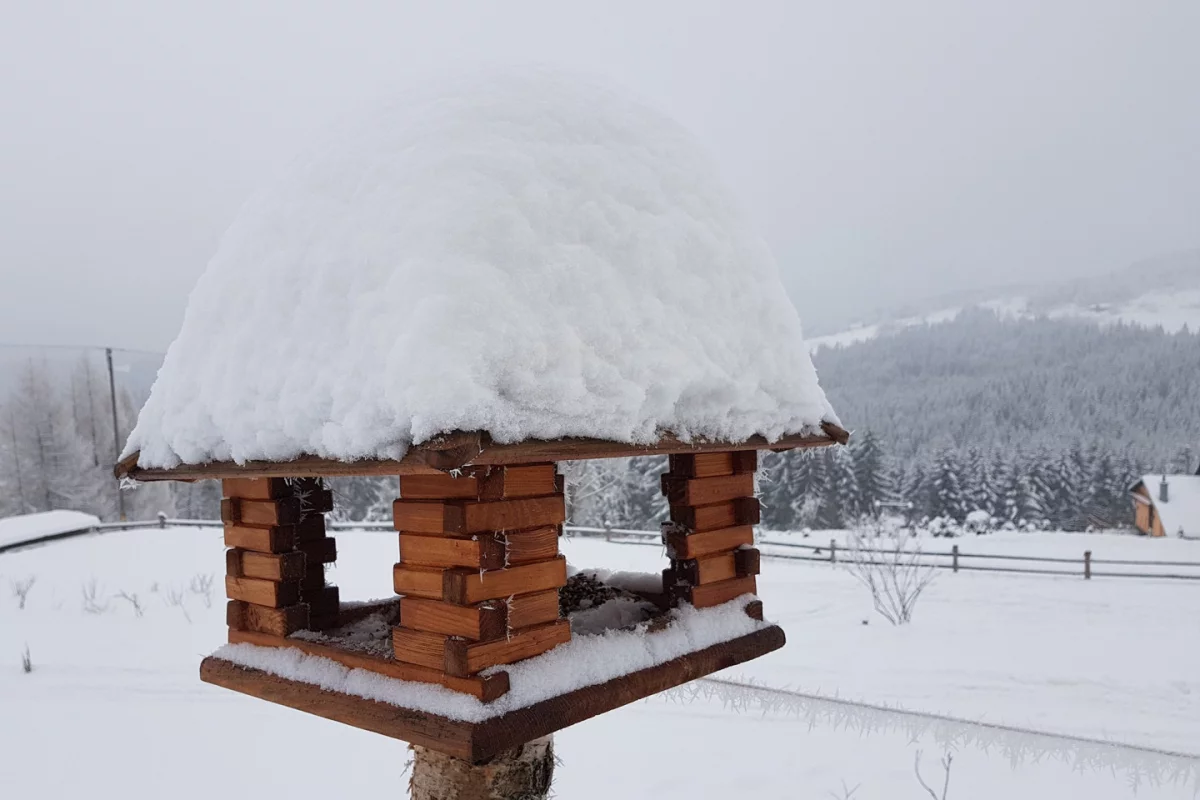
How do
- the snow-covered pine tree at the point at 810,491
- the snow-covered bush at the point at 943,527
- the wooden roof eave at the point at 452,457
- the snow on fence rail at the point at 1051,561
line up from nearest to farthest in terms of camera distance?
the wooden roof eave at the point at 452,457, the snow on fence rail at the point at 1051,561, the snow-covered bush at the point at 943,527, the snow-covered pine tree at the point at 810,491

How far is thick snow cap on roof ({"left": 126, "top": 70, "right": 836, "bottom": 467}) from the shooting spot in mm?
1347

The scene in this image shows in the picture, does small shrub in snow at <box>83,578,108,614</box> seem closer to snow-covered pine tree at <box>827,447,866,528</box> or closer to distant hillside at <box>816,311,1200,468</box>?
snow-covered pine tree at <box>827,447,866,528</box>

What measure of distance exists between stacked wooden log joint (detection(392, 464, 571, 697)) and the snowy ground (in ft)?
13.0

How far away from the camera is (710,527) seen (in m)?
2.18

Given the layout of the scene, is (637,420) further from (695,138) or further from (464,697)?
(695,138)

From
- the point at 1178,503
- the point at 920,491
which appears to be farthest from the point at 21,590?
the point at 1178,503

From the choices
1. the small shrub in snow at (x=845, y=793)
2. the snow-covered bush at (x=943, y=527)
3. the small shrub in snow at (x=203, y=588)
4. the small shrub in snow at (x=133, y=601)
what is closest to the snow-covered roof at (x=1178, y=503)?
the snow-covered bush at (x=943, y=527)

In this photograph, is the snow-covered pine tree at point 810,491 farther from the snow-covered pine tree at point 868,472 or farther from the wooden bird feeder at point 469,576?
the wooden bird feeder at point 469,576

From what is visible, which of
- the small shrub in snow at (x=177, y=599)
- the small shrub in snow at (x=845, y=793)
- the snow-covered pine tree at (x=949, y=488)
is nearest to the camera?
the small shrub in snow at (x=845, y=793)

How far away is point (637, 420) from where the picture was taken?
152 cm

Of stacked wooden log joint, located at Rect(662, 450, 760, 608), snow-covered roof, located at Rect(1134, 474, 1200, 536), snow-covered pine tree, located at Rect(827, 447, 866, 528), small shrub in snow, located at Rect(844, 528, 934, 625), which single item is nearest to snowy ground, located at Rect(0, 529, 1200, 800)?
small shrub in snow, located at Rect(844, 528, 934, 625)

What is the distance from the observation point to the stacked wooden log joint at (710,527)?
214 centimetres

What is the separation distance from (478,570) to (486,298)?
1.82 feet

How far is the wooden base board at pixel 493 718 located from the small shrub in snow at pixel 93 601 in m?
9.00
